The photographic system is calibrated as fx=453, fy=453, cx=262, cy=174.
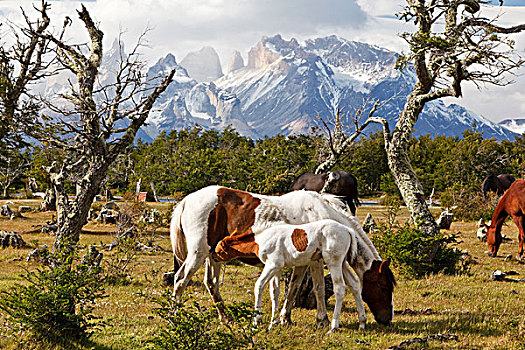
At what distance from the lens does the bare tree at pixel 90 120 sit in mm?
10648

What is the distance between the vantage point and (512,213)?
15.6 m

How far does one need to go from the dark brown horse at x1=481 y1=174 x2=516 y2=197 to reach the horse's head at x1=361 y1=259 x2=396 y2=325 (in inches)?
1083

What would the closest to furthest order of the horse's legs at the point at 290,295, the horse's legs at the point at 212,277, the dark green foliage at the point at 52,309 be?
1. the dark green foliage at the point at 52,309
2. the horse's legs at the point at 290,295
3. the horse's legs at the point at 212,277

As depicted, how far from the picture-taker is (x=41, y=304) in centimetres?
632

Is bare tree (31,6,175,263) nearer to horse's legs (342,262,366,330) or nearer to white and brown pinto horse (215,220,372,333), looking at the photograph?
white and brown pinto horse (215,220,372,333)

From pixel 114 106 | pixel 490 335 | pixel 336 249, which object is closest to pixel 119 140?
pixel 114 106

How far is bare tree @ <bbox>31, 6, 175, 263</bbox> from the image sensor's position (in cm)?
1065

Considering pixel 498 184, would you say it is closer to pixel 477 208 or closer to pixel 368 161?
pixel 477 208

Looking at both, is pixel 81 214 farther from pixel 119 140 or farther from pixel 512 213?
pixel 512 213

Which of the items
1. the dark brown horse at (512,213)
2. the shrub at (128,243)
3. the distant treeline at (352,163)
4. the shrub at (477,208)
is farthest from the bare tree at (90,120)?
the distant treeline at (352,163)

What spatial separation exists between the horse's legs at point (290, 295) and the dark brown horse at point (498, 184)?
2797cm

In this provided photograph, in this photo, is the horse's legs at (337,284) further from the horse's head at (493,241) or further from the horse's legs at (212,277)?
the horse's head at (493,241)

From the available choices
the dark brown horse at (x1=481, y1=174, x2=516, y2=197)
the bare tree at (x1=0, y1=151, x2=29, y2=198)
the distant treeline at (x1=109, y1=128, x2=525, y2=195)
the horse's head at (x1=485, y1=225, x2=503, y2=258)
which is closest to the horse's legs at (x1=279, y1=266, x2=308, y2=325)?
the horse's head at (x1=485, y1=225, x2=503, y2=258)

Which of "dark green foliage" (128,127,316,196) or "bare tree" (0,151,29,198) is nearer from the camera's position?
"dark green foliage" (128,127,316,196)
